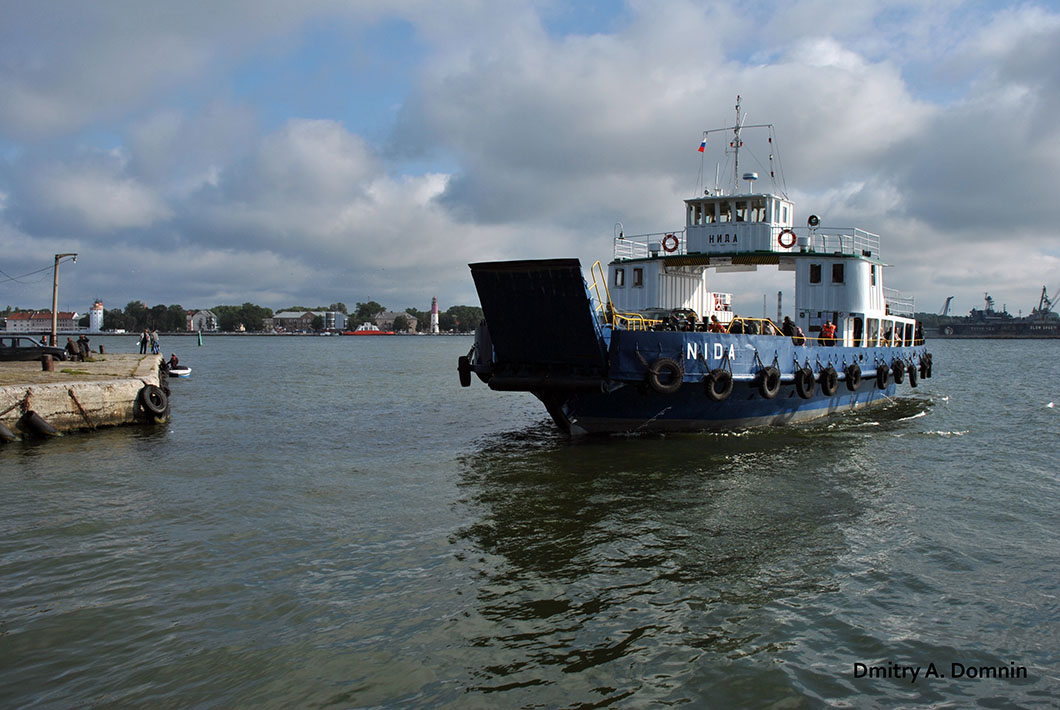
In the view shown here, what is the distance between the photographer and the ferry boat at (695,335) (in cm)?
1420

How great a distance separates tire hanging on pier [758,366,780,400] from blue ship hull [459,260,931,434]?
0.02 metres

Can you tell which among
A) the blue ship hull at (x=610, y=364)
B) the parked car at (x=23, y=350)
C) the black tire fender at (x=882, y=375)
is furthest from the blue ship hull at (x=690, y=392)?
the parked car at (x=23, y=350)

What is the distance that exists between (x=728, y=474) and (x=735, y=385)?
3653mm

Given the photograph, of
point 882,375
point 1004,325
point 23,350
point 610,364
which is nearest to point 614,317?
point 610,364

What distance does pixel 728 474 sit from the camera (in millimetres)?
12750

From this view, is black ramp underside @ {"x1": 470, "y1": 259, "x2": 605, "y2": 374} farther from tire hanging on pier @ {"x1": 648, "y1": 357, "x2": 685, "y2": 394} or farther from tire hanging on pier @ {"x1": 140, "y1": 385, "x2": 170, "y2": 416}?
tire hanging on pier @ {"x1": 140, "y1": 385, "x2": 170, "y2": 416}

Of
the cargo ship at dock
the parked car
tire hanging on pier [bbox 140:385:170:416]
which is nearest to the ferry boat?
tire hanging on pier [bbox 140:385:170:416]

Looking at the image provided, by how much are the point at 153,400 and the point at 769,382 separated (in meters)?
15.4

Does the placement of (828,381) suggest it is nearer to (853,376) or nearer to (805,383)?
(805,383)

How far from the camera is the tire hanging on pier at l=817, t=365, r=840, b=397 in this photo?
18.2 m

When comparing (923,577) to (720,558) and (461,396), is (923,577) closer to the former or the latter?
(720,558)

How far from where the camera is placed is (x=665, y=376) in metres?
14.6

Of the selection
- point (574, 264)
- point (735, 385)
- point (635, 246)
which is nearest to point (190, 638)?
point (574, 264)

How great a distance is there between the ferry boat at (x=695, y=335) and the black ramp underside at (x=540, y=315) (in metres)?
0.03
